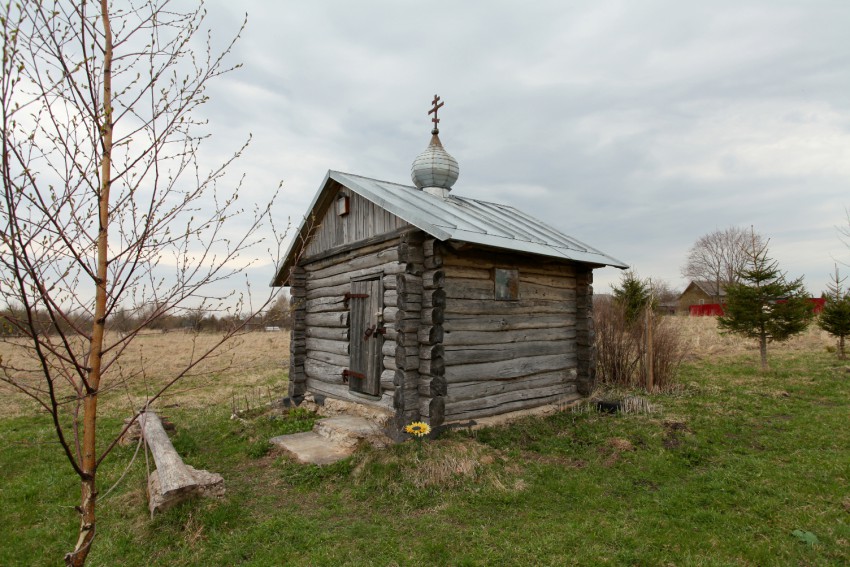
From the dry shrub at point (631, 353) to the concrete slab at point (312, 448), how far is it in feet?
24.7

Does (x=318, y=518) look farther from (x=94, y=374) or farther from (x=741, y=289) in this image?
(x=741, y=289)

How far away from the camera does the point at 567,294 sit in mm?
10211

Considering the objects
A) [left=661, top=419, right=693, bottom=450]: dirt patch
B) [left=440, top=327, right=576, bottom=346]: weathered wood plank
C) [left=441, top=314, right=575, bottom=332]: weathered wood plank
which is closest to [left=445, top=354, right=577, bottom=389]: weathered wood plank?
[left=440, top=327, right=576, bottom=346]: weathered wood plank

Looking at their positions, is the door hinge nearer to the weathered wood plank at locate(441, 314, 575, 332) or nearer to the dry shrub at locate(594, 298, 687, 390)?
the weathered wood plank at locate(441, 314, 575, 332)

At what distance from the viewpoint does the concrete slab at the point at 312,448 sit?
23.2 feet

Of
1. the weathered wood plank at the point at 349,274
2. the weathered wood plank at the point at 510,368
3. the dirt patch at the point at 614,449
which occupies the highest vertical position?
the weathered wood plank at the point at 349,274

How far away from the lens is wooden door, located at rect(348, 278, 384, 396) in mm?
8336

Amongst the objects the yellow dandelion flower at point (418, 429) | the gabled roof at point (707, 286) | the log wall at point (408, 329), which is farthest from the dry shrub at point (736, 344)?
the gabled roof at point (707, 286)

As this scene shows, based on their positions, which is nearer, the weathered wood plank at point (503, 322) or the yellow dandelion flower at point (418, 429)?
the yellow dandelion flower at point (418, 429)

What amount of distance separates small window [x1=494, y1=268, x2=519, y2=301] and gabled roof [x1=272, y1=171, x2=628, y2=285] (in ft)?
2.20

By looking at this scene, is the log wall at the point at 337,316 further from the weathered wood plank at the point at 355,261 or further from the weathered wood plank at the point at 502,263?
the weathered wood plank at the point at 502,263

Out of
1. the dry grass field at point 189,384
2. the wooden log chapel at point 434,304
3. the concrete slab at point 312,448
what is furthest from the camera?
the dry grass field at point 189,384

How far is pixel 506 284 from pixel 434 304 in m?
1.89

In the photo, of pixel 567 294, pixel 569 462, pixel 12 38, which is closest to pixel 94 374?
pixel 12 38
